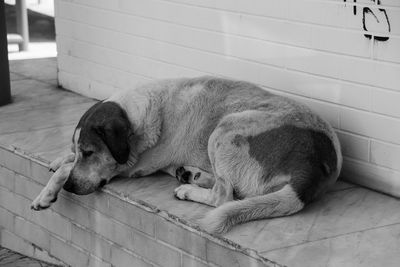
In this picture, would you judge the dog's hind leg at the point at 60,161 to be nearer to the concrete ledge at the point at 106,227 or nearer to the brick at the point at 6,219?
the concrete ledge at the point at 106,227

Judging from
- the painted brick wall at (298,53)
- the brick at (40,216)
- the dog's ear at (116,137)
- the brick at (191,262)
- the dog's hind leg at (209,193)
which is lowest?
the brick at (40,216)

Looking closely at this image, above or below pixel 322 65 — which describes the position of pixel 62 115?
below

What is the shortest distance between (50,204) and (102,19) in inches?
91.9

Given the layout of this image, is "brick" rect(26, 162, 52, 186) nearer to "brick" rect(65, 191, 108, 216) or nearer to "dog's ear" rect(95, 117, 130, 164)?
"brick" rect(65, 191, 108, 216)

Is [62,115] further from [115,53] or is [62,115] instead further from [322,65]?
[322,65]

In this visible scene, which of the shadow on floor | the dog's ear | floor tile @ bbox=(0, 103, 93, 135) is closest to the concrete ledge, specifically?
the dog's ear

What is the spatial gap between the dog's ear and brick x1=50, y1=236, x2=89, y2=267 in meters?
0.85

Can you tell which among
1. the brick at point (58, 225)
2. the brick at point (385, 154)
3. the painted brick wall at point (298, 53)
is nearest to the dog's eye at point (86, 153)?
the brick at point (58, 225)

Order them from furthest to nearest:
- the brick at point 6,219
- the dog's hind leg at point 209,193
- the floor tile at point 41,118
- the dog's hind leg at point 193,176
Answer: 1. the floor tile at point 41,118
2. the brick at point 6,219
3. the dog's hind leg at point 193,176
4. the dog's hind leg at point 209,193

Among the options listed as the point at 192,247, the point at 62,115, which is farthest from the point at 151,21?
the point at 192,247

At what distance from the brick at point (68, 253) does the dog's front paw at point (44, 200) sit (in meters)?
0.42

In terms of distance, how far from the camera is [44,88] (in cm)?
820

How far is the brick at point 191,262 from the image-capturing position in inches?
189

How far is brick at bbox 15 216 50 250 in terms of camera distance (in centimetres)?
619
